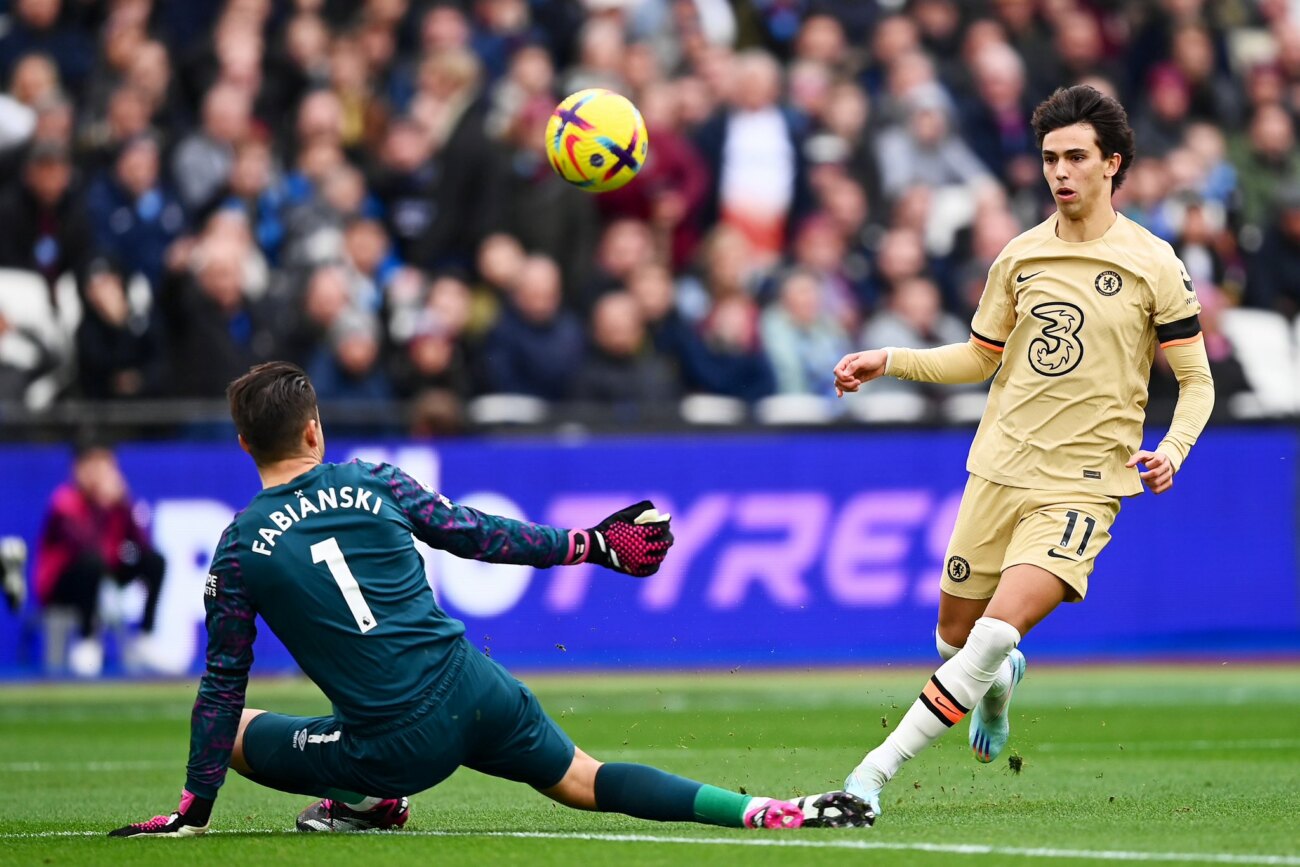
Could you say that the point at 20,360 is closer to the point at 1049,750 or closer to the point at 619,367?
the point at 619,367

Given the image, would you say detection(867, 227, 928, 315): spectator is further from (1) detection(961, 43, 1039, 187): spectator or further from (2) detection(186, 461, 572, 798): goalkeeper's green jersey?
(2) detection(186, 461, 572, 798): goalkeeper's green jersey

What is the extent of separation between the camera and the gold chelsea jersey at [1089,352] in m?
7.50

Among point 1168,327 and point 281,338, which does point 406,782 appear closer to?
point 1168,327

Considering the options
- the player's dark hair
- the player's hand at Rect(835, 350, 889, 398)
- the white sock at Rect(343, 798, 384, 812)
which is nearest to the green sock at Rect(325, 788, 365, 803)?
the white sock at Rect(343, 798, 384, 812)

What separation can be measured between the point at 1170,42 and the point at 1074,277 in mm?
12451

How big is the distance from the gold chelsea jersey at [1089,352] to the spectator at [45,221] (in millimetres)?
A: 9489

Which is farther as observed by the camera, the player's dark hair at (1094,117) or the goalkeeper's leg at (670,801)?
the player's dark hair at (1094,117)

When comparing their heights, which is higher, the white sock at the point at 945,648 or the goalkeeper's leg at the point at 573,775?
the white sock at the point at 945,648

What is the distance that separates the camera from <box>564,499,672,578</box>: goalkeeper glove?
21.0 ft

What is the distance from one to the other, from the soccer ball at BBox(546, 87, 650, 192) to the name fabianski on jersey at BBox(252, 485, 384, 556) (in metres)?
3.95

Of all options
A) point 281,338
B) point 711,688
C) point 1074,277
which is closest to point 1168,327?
point 1074,277

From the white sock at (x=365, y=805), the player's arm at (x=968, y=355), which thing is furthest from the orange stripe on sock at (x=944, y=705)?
the white sock at (x=365, y=805)

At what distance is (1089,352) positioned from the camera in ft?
24.7

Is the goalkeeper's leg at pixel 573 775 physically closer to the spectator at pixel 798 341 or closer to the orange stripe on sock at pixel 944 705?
Result: the orange stripe on sock at pixel 944 705
